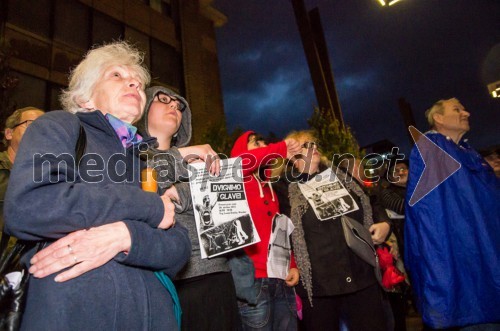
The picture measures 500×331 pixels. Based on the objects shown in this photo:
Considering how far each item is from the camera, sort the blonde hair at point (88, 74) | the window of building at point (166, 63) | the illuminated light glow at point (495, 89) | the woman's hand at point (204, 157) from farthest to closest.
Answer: the window of building at point (166, 63), the illuminated light glow at point (495, 89), the woman's hand at point (204, 157), the blonde hair at point (88, 74)

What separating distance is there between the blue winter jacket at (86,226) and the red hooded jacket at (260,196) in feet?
4.79

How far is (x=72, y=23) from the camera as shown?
1066 centimetres

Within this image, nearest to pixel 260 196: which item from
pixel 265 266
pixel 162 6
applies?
pixel 265 266

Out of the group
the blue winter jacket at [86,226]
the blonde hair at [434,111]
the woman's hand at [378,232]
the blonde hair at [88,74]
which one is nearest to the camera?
the blue winter jacket at [86,226]

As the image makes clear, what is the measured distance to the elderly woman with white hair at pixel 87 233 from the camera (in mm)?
1018

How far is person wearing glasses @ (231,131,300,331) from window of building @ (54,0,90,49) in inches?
415

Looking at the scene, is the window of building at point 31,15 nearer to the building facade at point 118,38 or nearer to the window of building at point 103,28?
the building facade at point 118,38

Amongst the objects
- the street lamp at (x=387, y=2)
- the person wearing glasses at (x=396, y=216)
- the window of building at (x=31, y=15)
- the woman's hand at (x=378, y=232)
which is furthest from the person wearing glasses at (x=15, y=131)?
the window of building at (x=31, y=15)

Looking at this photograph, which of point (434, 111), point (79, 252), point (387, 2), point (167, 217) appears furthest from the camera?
point (387, 2)

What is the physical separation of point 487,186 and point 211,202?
285 centimetres

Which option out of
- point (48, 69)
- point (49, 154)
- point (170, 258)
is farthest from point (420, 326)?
point (48, 69)

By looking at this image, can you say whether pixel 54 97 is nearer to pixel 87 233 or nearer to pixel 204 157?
pixel 204 157

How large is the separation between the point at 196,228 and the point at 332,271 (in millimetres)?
1580

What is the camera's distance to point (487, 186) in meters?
3.09
